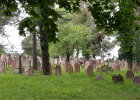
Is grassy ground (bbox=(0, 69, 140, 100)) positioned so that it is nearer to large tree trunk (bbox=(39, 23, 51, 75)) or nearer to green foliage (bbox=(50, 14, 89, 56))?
large tree trunk (bbox=(39, 23, 51, 75))

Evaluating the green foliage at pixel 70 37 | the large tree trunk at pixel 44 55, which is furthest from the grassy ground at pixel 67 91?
the green foliage at pixel 70 37

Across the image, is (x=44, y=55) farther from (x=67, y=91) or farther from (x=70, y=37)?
(x=70, y=37)

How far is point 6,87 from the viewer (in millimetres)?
13133

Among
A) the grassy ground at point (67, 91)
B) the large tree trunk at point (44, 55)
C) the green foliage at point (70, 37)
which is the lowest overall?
the grassy ground at point (67, 91)

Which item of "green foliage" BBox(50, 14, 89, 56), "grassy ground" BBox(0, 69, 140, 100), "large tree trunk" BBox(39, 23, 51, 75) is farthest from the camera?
"green foliage" BBox(50, 14, 89, 56)

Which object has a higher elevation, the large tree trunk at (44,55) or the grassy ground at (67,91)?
the large tree trunk at (44,55)

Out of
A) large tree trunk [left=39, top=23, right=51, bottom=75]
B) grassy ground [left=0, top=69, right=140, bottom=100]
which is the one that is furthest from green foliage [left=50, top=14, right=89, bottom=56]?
grassy ground [left=0, top=69, right=140, bottom=100]

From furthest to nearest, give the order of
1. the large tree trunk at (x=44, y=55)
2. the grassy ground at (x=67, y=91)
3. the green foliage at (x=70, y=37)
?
1. the green foliage at (x=70, y=37)
2. the large tree trunk at (x=44, y=55)
3. the grassy ground at (x=67, y=91)

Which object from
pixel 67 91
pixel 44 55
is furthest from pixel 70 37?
pixel 67 91

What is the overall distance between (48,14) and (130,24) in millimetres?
4391

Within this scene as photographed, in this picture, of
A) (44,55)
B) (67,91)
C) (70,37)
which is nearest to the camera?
(67,91)

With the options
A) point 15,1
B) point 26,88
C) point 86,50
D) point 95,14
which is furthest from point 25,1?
point 86,50

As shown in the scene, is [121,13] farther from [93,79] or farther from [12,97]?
[93,79]

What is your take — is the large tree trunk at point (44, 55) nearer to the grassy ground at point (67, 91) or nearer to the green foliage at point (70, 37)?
the grassy ground at point (67, 91)
